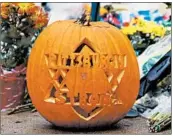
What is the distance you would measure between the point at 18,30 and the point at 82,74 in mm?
1137

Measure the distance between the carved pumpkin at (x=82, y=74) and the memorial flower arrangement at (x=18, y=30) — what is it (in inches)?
31.7

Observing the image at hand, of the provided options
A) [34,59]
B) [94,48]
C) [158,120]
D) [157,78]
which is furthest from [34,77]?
[157,78]

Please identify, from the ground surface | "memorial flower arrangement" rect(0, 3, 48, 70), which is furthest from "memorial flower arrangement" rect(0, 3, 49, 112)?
the ground surface

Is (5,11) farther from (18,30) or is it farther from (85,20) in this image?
(85,20)

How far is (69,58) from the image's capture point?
3822mm

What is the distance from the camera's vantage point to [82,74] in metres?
3.81

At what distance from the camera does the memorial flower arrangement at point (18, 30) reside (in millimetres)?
4746

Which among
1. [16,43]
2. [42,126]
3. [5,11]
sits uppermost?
[5,11]

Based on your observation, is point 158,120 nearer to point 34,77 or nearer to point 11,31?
point 34,77

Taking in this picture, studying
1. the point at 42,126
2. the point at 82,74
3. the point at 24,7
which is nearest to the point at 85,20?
the point at 82,74

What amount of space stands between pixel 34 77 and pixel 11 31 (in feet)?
2.99

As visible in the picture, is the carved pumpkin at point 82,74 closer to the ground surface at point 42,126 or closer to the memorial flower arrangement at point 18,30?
the ground surface at point 42,126

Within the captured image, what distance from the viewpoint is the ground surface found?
4.03 m

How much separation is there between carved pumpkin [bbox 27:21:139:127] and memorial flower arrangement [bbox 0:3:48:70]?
804mm
